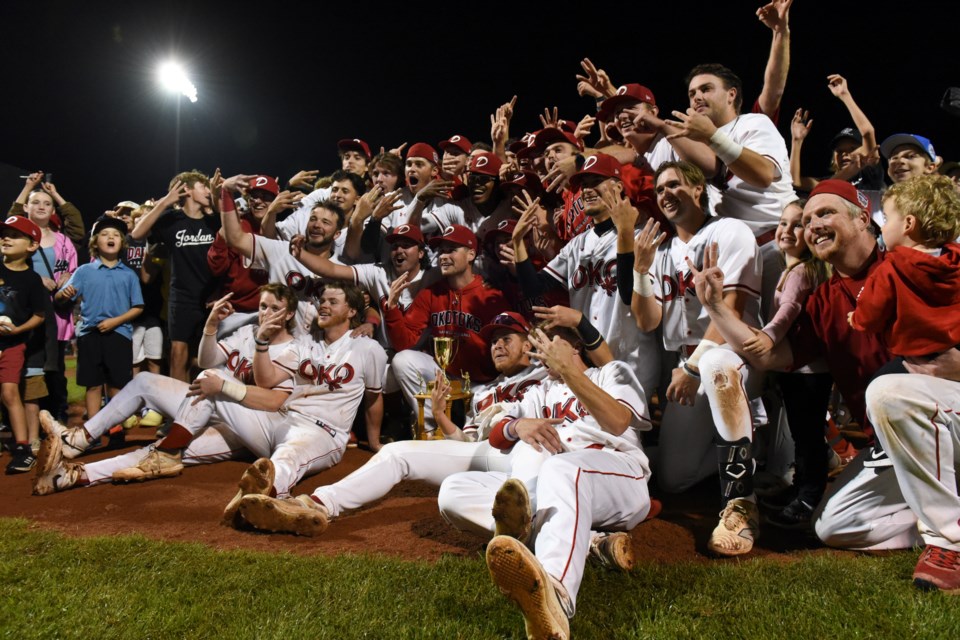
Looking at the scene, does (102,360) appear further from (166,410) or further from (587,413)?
(587,413)

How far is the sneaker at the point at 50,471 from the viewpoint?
4160mm

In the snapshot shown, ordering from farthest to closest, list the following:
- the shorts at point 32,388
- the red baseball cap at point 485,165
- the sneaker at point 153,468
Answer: the red baseball cap at point 485,165 → the shorts at point 32,388 → the sneaker at point 153,468

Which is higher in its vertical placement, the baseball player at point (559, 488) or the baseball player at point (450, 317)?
the baseball player at point (450, 317)

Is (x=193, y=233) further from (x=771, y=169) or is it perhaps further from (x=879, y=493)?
(x=879, y=493)

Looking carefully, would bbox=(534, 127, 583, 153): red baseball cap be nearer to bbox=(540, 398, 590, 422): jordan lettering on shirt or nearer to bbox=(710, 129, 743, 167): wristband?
bbox=(710, 129, 743, 167): wristband

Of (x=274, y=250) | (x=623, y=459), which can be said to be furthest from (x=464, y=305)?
(x=623, y=459)

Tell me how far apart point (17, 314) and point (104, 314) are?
0.73 m

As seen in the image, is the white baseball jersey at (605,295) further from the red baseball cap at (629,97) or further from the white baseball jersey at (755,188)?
the red baseball cap at (629,97)

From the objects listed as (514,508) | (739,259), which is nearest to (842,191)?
(739,259)

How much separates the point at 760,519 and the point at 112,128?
19.1 m

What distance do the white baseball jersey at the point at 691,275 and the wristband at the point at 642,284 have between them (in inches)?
8.8

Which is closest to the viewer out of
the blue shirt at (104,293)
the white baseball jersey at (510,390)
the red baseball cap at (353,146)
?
the white baseball jersey at (510,390)

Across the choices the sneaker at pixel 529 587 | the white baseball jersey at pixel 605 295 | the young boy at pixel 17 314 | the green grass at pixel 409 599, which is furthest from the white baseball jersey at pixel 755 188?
the young boy at pixel 17 314

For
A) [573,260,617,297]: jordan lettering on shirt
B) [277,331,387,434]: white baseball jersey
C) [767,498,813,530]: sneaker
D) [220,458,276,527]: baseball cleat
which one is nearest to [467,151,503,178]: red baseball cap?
[573,260,617,297]: jordan lettering on shirt
